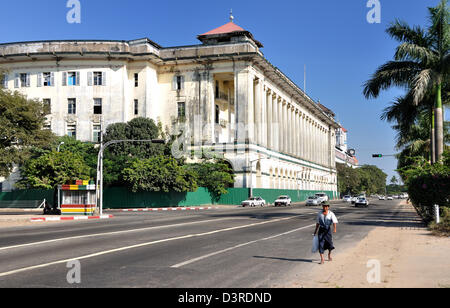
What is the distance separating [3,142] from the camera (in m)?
35.0

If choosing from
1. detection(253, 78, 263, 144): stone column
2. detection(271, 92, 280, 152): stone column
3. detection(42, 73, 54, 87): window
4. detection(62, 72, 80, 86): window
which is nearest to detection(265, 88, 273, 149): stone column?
detection(271, 92, 280, 152): stone column

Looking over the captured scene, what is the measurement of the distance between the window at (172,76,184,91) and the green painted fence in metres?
16.3

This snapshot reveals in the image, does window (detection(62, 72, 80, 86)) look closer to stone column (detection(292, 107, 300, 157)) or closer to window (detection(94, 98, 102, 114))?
window (detection(94, 98, 102, 114))

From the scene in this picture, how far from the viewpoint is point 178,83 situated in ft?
222

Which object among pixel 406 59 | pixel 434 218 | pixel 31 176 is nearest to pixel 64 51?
pixel 31 176

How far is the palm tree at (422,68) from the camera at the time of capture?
2541cm

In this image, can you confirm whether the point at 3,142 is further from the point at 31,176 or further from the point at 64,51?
the point at 64,51

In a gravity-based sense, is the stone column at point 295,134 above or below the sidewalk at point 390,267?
above

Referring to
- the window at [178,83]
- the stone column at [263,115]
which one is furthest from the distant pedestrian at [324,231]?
the window at [178,83]

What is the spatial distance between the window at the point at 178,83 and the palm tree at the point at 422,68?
42323mm

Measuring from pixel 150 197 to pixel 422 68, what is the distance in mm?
35482

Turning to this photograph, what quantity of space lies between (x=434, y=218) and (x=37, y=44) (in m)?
58.9

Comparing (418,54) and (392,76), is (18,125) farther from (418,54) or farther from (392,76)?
(418,54)

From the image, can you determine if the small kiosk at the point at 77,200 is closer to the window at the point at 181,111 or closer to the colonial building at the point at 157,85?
the colonial building at the point at 157,85
